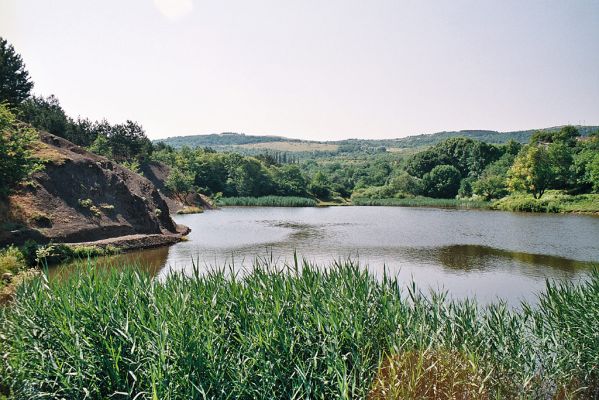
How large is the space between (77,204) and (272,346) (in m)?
21.4

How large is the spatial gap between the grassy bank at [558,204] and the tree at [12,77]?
174 ft

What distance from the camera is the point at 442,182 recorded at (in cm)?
8800

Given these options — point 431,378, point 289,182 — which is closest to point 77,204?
point 431,378

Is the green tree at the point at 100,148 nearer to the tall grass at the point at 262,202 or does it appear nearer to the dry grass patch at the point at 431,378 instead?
the tall grass at the point at 262,202

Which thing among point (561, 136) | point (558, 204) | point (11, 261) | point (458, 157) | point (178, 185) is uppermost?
point (561, 136)

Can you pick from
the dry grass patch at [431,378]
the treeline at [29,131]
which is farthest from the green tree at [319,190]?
the dry grass patch at [431,378]

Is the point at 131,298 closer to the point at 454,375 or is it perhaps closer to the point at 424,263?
the point at 454,375

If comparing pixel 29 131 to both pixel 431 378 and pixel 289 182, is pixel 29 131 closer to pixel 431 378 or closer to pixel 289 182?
pixel 431 378

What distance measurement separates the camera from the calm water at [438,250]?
16.1 m

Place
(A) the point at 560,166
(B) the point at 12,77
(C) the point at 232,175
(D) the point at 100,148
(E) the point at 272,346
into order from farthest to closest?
(C) the point at 232,175
(A) the point at 560,166
(D) the point at 100,148
(B) the point at 12,77
(E) the point at 272,346

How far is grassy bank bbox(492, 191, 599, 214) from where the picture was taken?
46453 millimetres

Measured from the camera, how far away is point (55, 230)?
20.7 m

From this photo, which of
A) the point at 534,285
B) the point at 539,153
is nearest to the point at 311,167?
the point at 539,153

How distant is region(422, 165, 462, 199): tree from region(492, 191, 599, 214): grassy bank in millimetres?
31994
